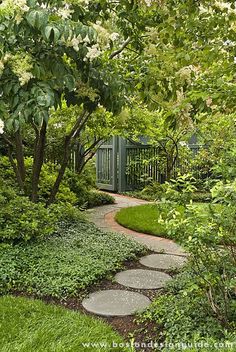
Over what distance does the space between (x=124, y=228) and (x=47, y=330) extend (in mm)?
3493

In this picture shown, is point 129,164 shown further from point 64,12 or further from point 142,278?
point 64,12

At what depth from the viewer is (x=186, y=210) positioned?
230 centimetres

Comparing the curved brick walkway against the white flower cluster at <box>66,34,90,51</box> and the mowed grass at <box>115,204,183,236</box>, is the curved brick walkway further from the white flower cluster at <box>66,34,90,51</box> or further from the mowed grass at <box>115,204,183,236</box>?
the white flower cluster at <box>66,34,90,51</box>

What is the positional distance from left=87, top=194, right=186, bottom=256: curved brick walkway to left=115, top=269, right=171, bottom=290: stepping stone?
442 mm

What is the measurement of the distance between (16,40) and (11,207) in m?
2.09

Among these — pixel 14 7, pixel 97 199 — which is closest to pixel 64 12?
pixel 14 7

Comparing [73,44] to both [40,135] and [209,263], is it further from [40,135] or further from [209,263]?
[40,135]

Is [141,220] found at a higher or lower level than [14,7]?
lower

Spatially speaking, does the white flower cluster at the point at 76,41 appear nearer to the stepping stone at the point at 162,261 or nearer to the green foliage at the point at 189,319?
the green foliage at the point at 189,319

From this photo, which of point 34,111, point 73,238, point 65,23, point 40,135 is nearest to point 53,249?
point 73,238

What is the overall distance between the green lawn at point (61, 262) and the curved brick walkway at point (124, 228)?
441mm

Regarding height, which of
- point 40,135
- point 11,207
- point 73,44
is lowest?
point 11,207

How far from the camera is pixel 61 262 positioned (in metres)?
3.49

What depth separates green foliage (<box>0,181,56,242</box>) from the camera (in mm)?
3811
